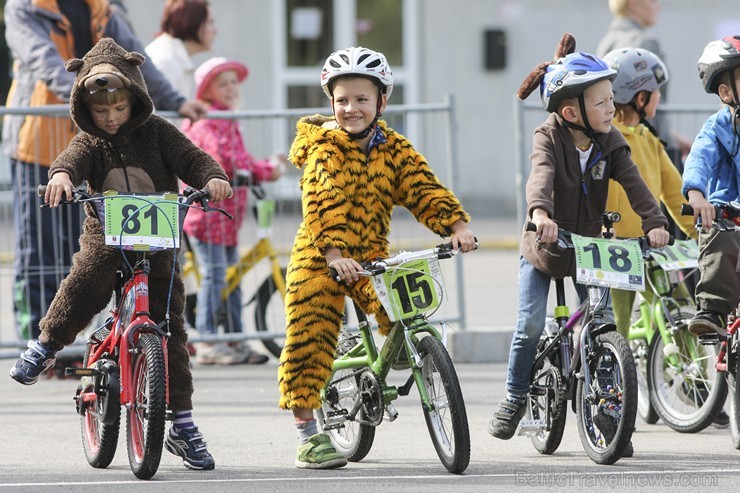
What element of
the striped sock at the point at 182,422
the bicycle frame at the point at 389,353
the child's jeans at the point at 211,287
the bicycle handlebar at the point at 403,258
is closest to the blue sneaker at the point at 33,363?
the striped sock at the point at 182,422

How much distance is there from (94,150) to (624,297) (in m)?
2.59

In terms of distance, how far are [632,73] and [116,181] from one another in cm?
265

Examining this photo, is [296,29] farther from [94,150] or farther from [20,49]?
[94,150]

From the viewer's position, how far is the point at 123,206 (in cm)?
638

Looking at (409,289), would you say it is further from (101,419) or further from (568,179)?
(101,419)

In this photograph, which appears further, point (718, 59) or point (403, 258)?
point (718, 59)

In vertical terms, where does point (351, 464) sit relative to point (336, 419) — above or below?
below

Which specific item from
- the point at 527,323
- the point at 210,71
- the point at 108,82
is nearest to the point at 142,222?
the point at 108,82

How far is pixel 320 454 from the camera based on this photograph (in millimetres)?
6578

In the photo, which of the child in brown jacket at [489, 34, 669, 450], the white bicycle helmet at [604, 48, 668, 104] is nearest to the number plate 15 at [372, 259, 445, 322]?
the child in brown jacket at [489, 34, 669, 450]

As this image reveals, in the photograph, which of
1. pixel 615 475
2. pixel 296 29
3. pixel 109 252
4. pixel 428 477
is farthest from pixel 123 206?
pixel 296 29

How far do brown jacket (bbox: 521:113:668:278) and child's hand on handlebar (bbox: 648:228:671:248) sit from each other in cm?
11

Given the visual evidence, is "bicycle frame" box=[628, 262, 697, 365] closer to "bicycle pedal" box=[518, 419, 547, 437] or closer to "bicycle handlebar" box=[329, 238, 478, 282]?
"bicycle pedal" box=[518, 419, 547, 437]

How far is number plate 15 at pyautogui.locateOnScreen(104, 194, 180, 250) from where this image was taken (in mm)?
6348
